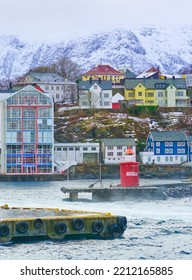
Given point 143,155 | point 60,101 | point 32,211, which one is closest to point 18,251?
point 32,211

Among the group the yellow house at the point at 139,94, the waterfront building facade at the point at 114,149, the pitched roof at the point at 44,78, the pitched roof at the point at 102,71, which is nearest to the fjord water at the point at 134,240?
the waterfront building facade at the point at 114,149

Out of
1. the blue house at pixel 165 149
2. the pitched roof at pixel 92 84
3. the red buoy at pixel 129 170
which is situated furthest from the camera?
the pitched roof at pixel 92 84

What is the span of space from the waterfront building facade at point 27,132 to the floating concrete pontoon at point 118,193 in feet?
112

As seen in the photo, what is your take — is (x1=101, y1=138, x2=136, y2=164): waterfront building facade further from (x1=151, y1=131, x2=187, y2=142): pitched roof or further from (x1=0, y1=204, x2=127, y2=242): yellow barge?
(x1=0, y1=204, x2=127, y2=242): yellow barge

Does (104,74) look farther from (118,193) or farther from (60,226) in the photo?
(60,226)

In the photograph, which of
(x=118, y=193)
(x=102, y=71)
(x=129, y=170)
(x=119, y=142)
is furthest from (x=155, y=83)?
(x=118, y=193)

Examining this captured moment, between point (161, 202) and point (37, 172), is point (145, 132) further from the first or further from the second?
point (161, 202)

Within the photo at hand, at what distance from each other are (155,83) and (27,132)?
2916 centimetres

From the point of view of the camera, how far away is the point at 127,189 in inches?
2414

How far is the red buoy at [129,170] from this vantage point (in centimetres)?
6100

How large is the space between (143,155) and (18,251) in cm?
6462

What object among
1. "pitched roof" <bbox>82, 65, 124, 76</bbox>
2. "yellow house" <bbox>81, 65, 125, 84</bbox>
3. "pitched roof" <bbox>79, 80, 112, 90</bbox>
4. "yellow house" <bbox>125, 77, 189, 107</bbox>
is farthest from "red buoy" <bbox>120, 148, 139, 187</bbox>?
"pitched roof" <bbox>82, 65, 124, 76</bbox>

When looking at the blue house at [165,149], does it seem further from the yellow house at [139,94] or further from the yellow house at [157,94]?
the yellow house at [139,94]
